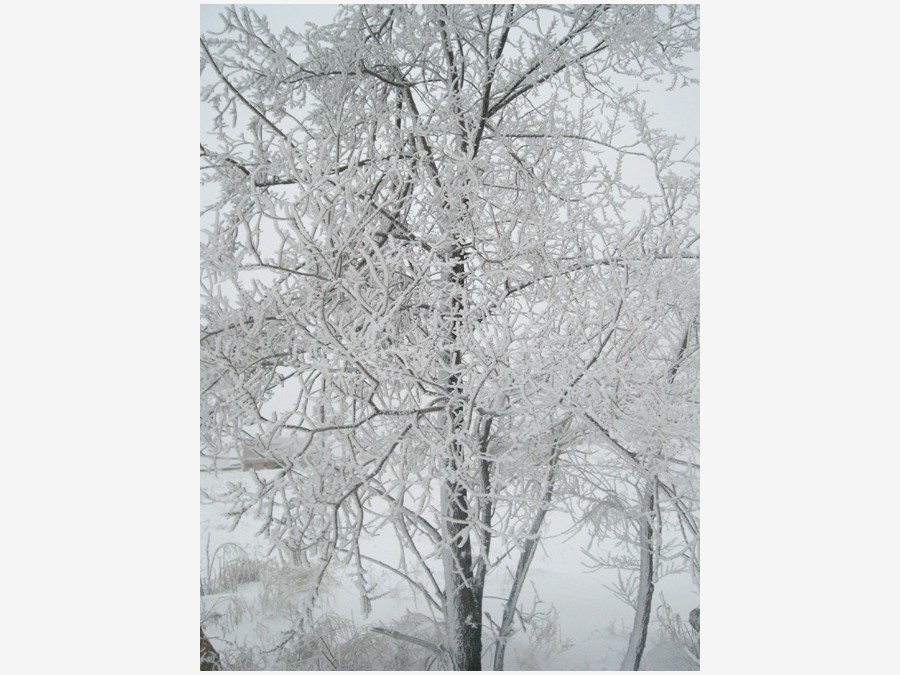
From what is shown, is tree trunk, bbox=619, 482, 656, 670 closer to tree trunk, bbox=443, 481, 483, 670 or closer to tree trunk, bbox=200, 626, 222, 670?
tree trunk, bbox=443, 481, 483, 670

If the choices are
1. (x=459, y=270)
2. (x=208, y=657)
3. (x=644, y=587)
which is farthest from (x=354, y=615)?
(x=459, y=270)

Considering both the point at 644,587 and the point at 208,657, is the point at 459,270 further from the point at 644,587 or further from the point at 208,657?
the point at 208,657

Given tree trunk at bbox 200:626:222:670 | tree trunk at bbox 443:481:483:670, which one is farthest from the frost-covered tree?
tree trunk at bbox 200:626:222:670

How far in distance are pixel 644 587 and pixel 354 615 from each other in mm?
921

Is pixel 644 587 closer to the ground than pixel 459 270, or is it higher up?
closer to the ground

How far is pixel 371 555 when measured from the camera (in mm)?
2277

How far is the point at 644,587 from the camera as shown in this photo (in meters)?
2.23

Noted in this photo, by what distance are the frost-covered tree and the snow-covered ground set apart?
9cm

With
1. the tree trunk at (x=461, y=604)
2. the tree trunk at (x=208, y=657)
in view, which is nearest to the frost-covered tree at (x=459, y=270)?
the tree trunk at (x=461, y=604)

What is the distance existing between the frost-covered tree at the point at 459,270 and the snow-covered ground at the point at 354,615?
0.30ft

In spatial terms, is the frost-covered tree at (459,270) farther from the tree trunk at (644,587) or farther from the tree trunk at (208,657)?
the tree trunk at (208,657)

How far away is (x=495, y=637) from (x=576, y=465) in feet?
1.99

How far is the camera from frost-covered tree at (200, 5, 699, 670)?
2053 mm
